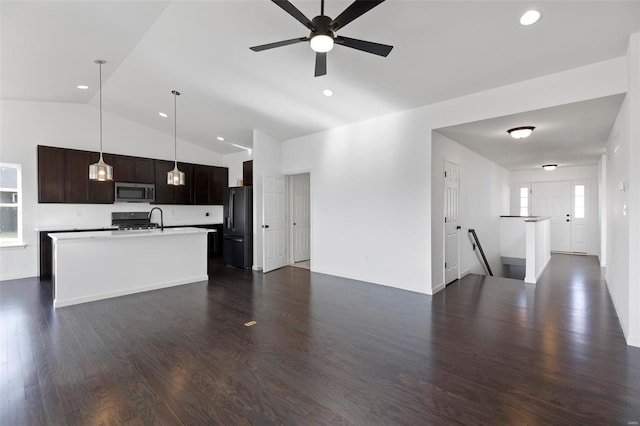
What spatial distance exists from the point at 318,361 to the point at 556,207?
9.40m

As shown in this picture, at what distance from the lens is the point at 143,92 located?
211 inches

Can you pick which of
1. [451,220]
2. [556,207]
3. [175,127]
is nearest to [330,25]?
[451,220]

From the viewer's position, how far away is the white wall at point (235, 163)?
8.12 m

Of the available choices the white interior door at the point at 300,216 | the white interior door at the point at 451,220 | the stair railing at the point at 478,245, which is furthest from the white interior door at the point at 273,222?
the stair railing at the point at 478,245

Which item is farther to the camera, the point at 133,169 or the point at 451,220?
the point at 133,169

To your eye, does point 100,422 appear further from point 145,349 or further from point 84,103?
point 84,103

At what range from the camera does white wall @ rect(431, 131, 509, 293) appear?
15.3ft

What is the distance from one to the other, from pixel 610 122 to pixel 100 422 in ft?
20.6

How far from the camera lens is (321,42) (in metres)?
2.34

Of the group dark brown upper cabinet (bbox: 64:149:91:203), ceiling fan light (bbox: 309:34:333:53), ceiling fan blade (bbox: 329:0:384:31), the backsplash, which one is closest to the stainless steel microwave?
the backsplash

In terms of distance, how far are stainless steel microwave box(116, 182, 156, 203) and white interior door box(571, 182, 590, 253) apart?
11384mm

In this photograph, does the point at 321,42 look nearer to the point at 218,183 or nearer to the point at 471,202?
the point at 471,202

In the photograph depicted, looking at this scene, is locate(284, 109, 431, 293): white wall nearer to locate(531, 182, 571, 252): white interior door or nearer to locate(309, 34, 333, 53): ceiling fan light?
locate(309, 34, 333, 53): ceiling fan light

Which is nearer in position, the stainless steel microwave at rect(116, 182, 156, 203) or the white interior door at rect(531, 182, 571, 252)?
the stainless steel microwave at rect(116, 182, 156, 203)
